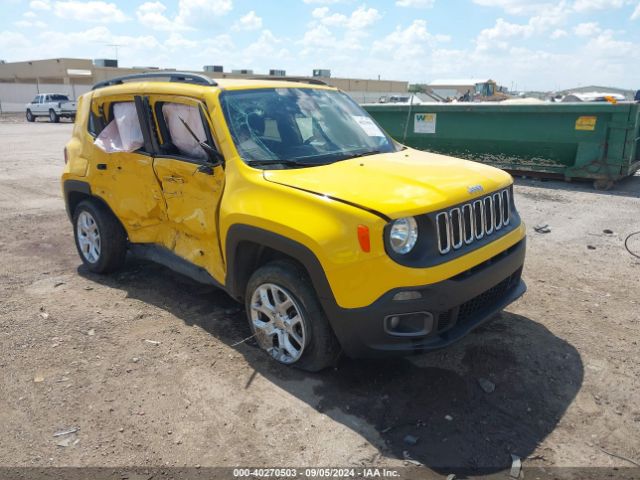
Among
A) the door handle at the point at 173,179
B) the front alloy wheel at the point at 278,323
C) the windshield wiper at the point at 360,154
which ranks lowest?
the front alloy wheel at the point at 278,323

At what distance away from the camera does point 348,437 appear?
2986 mm

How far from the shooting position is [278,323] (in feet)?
11.8

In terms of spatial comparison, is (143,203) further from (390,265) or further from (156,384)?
(390,265)

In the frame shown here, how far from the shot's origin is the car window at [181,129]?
13.4 feet

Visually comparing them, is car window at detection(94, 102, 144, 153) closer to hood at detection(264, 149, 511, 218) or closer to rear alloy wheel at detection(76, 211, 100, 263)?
rear alloy wheel at detection(76, 211, 100, 263)

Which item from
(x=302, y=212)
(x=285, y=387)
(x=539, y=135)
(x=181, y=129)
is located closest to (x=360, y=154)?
(x=302, y=212)

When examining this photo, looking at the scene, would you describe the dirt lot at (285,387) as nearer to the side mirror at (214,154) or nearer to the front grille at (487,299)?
the front grille at (487,299)

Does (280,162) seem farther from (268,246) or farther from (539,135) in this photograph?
(539,135)

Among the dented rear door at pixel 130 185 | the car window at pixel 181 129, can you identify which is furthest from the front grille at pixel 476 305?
the dented rear door at pixel 130 185

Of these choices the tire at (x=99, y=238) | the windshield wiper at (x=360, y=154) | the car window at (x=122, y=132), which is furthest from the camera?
the tire at (x=99, y=238)

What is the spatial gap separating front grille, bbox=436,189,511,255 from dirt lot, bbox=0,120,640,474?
3.12ft

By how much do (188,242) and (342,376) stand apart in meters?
1.75

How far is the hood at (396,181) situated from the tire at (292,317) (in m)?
0.60

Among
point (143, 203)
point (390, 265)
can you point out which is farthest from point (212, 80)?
point (390, 265)
